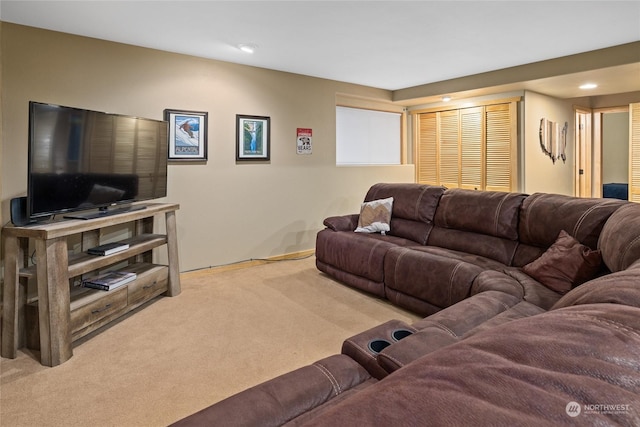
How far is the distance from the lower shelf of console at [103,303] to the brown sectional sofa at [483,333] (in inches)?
69.8

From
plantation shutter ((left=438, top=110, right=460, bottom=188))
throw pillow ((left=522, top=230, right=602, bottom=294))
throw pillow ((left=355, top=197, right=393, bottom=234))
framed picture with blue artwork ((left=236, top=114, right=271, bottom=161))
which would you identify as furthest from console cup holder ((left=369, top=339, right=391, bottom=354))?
plantation shutter ((left=438, top=110, right=460, bottom=188))

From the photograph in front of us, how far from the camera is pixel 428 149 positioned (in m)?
6.56

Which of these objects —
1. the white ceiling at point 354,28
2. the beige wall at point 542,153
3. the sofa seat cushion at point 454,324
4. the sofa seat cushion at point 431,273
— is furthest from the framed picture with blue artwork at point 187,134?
the beige wall at point 542,153

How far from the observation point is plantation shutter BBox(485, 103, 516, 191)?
5.39m

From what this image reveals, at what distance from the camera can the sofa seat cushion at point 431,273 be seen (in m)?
2.73

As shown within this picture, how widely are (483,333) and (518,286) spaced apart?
201 centimetres

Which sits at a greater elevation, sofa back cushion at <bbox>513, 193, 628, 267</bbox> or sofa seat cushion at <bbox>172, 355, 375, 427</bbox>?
sofa back cushion at <bbox>513, 193, 628, 267</bbox>

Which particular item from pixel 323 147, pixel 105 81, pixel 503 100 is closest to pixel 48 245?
pixel 105 81

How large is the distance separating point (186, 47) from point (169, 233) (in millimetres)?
1877

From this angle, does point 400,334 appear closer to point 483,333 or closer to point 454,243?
point 483,333

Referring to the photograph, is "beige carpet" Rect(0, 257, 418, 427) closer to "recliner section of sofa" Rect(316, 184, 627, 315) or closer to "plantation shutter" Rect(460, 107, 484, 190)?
"recliner section of sofa" Rect(316, 184, 627, 315)

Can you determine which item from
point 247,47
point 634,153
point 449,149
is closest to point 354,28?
point 247,47

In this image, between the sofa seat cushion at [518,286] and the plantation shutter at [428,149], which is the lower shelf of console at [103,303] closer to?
the sofa seat cushion at [518,286]

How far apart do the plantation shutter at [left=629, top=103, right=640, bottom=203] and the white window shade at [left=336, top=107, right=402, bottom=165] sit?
342 cm
